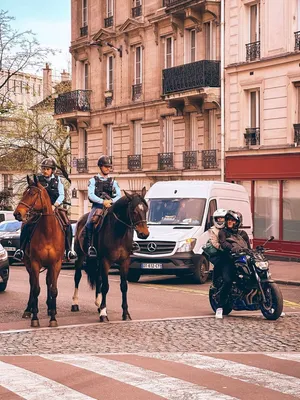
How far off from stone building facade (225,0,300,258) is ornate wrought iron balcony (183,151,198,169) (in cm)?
212

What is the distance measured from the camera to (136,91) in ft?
151

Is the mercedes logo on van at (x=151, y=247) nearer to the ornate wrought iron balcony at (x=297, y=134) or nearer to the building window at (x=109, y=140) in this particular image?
the ornate wrought iron balcony at (x=297, y=134)

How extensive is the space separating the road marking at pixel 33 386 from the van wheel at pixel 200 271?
45.3 feet

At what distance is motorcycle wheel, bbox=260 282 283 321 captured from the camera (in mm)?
15742

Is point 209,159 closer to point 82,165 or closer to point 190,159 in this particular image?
point 190,159

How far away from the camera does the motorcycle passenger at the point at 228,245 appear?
1619 cm

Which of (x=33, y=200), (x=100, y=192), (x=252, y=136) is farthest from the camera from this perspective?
(x=252, y=136)

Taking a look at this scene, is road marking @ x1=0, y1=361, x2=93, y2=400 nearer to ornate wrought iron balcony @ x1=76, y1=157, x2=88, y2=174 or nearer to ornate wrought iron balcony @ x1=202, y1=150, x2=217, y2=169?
ornate wrought iron balcony @ x1=202, y1=150, x2=217, y2=169

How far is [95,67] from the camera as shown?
163 ft

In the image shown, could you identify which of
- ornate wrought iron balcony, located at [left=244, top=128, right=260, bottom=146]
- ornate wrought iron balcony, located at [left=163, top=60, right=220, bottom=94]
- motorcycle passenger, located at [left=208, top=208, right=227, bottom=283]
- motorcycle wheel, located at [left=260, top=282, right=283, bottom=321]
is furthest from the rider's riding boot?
ornate wrought iron balcony, located at [left=163, top=60, right=220, bottom=94]

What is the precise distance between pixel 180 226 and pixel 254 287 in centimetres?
901

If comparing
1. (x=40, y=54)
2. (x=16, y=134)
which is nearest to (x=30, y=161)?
(x=16, y=134)

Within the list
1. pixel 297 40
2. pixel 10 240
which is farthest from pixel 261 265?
pixel 297 40

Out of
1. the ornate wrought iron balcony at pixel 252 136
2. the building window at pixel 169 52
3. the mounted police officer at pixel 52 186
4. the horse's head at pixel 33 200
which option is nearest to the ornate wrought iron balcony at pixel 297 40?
the ornate wrought iron balcony at pixel 252 136
